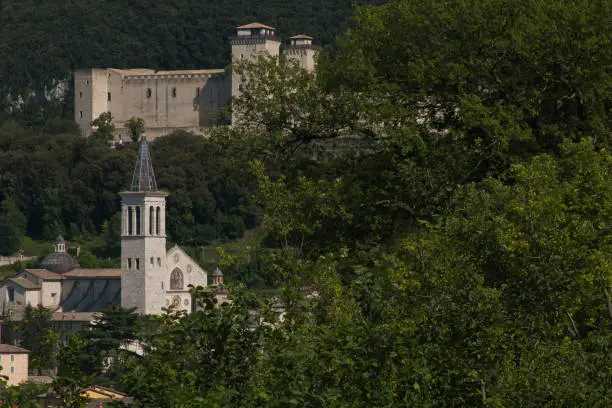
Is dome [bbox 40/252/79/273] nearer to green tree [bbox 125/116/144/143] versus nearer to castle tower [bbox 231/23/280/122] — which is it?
green tree [bbox 125/116/144/143]

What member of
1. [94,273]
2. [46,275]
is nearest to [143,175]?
[94,273]

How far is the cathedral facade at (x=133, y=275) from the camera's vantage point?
8050cm

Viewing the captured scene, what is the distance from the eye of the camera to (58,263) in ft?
277

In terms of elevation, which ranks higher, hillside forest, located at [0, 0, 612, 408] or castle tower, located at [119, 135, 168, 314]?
hillside forest, located at [0, 0, 612, 408]

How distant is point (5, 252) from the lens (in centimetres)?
9475

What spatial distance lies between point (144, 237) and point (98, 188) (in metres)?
13.5

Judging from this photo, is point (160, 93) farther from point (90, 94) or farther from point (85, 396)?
point (85, 396)

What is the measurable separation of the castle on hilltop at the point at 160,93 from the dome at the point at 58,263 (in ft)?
55.4

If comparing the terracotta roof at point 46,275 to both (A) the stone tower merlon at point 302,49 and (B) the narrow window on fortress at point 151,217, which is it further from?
(A) the stone tower merlon at point 302,49

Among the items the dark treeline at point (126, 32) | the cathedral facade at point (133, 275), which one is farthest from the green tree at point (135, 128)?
the cathedral facade at point (133, 275)

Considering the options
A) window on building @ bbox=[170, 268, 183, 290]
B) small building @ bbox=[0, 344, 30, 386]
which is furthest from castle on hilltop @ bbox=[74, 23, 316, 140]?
small building @ bbox=[0, 344, 30, 386]

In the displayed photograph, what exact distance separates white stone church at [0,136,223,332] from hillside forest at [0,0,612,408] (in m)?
60.2

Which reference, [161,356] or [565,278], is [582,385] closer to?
[565,278]

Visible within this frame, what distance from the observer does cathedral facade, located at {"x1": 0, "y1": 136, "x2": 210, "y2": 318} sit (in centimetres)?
8050
